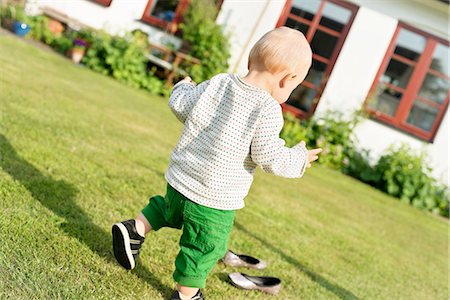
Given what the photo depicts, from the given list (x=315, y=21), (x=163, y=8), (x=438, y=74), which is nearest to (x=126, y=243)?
(x=315, y=21)

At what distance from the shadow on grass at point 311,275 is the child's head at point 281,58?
1522mm

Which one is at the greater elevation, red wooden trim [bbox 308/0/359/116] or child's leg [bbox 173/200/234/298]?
red wooden trim [bbox 308/0/359/116]

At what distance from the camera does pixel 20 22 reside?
11.2 metres

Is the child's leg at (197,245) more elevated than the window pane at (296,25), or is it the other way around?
the window pane at (296,25)

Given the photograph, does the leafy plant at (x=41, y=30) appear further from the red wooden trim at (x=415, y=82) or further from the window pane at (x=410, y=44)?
the red wooden trim at (x=415, y=82)

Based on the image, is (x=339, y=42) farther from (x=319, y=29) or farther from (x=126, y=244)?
(x=126, y=244)

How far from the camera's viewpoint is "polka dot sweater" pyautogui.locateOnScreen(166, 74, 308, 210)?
2420 mm

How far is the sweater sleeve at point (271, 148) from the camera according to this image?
2404 mm

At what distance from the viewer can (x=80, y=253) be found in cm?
267

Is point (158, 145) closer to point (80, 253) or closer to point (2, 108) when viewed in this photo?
point (2, 108)

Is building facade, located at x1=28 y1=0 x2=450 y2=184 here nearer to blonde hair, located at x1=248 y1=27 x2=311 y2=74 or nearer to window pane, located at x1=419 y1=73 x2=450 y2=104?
window pane, located at x1=419 y1=73 x2=450 y2=104

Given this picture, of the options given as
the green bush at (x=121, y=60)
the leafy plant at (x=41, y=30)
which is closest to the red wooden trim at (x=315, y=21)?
the green bush at (x=121, y=60)

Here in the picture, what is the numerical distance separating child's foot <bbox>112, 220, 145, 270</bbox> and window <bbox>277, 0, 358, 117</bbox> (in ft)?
30.2

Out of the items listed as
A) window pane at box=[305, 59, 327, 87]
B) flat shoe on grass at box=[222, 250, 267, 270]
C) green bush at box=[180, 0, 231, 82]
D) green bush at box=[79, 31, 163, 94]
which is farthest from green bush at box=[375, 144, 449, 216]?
flat shoe on grass at box=[222, 250, 267, 270]
